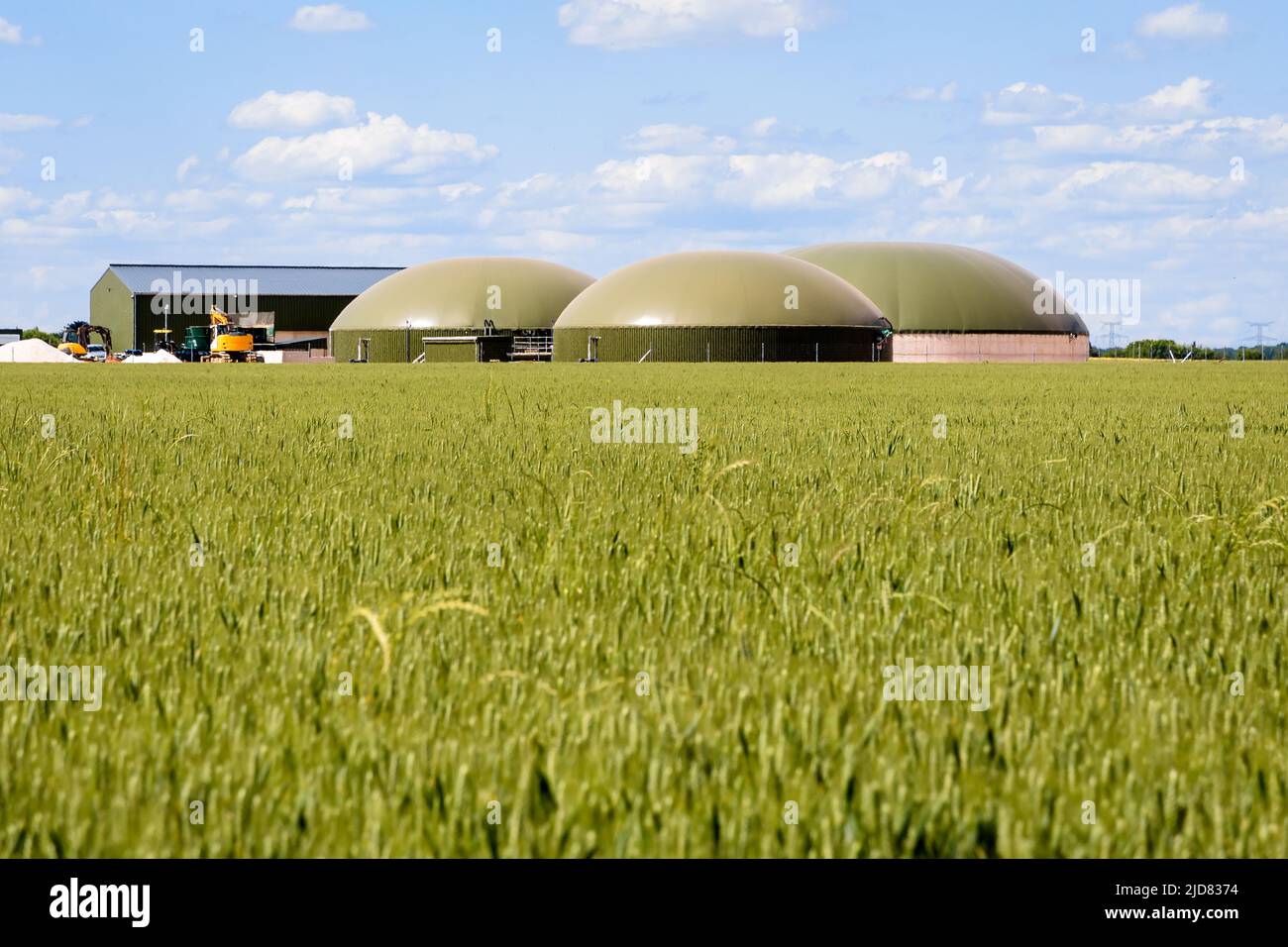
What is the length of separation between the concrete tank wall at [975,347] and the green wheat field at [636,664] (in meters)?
75.5

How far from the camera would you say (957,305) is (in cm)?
8425

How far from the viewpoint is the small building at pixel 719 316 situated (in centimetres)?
6712

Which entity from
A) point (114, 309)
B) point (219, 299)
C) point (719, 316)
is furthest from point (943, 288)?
point (114, 309)

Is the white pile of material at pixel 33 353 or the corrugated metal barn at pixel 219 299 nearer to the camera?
the white pile of material at pixel 33 353

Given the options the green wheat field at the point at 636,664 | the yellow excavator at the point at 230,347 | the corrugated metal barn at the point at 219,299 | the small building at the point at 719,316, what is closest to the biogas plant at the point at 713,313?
the small building at the point at 719,316

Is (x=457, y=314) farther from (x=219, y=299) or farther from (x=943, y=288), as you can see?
(x=219, y=299)

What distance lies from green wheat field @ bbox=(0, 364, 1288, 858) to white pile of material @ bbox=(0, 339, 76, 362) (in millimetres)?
65847

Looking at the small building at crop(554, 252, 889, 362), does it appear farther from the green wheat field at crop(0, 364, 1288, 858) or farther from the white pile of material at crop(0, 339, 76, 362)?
the green wheat field at crop(0, 364, 1288, 858)

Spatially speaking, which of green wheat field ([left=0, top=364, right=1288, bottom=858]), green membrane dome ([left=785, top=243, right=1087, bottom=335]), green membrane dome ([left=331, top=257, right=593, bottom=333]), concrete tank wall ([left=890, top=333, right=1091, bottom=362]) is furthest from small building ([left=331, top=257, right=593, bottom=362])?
green wheat field ([left=0, top=364, right=1288, bottom=858])

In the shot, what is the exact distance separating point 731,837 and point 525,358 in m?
75.1

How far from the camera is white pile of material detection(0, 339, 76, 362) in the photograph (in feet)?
224
